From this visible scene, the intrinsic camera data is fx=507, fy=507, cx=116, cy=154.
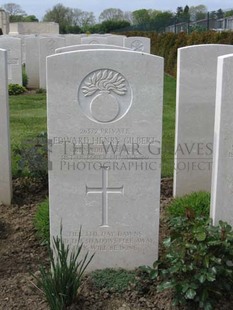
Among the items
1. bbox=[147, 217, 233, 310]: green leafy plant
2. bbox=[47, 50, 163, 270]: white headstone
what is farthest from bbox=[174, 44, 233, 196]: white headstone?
bbox=[147, 217, 233, 310]: green leafy plant

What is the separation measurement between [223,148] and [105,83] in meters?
A: 0.86

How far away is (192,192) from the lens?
489 centimetres

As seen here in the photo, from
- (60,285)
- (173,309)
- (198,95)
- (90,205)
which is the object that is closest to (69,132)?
(90,205)

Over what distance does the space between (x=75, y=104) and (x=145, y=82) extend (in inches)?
18.0

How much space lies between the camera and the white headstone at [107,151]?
10.3ft

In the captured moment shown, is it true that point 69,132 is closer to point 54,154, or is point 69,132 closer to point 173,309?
point 54,154

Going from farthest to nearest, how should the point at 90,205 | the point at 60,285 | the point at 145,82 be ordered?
1. the point at 90,205
2. the point at 145,82
3. the point at 60,285

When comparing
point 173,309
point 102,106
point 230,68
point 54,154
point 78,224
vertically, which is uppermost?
point 230,68

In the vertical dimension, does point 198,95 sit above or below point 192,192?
above

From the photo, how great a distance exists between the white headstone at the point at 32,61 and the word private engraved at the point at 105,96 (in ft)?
35.5

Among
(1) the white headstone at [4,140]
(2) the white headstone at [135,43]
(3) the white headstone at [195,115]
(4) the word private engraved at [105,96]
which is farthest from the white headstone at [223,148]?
(2) the white headstone at [135,43]

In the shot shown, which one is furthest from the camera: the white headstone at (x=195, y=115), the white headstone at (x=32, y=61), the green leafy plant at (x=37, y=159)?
the white headstone at (x=32, y=61)

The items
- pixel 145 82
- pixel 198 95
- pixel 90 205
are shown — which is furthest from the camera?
pixel 198 95

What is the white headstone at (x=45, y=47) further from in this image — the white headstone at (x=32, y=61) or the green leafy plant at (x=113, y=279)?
the green leafy plant at (x=113, y=279)
